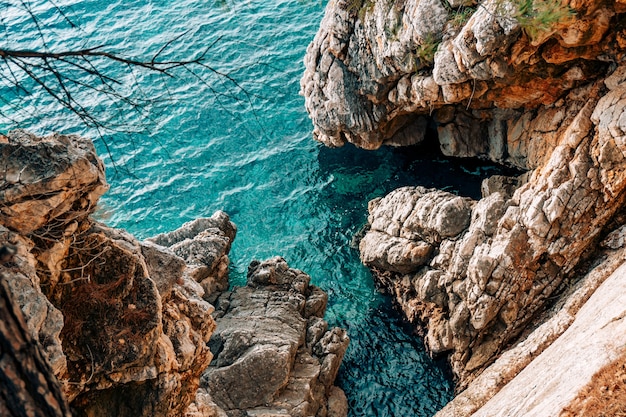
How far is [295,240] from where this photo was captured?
900 inches

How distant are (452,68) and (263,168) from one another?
11.7m

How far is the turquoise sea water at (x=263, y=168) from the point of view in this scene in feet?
59.8

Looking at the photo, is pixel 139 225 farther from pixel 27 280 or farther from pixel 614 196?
pixel 614 196

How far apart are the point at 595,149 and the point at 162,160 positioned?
1971 centimetres

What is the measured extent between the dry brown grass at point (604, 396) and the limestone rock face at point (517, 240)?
22.5 feet

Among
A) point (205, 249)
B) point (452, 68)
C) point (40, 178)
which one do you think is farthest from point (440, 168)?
point (40, 178)

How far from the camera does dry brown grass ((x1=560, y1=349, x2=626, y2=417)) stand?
7.88 metres

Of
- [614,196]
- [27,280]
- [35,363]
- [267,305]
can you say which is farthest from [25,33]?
[35,363]

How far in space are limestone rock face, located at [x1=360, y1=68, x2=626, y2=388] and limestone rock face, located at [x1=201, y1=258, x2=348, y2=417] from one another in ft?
11.6

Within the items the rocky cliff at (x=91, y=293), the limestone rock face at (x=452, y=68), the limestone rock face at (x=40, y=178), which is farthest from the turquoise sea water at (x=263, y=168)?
the limestone rock face at (x=40, y=178)

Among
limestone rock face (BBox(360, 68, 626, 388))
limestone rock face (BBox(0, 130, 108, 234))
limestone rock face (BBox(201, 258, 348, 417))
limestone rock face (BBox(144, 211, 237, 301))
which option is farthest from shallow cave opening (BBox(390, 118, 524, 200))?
limestone rock face (BBox(0, 130, 108, 234))

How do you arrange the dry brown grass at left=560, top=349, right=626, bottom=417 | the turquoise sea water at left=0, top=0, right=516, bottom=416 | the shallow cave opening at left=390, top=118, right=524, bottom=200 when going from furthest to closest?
the shallow cave opening at left=390, top=118, right=524, bottom=200 < the turquoise sea water at left=0, top=0, right=516, bottom=416 < the dry brown grass at left=560, top=349, right=626, bottom=417

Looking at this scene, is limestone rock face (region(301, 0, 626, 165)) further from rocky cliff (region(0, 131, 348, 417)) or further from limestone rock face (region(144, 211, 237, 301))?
rocky cliff (region(0, 131, 348, 417))

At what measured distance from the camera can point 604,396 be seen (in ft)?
26.1
